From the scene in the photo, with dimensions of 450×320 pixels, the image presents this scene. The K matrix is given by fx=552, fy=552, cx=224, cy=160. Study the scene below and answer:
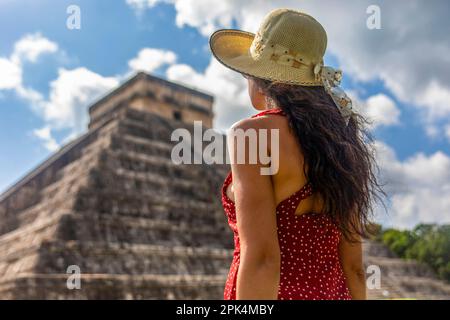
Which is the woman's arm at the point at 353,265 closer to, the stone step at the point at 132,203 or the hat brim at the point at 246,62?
the hat brim at the point at 246,62

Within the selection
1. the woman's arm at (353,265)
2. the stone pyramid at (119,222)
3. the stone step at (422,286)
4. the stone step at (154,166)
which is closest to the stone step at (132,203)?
the stone pyramid at (119,222)

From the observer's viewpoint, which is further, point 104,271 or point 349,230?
point 104,271

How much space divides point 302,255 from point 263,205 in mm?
326

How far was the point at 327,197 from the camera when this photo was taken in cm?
235

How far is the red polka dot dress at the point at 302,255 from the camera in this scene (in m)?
2.22

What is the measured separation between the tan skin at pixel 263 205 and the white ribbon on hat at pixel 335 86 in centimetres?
29

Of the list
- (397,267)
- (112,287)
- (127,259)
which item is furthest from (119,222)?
(397,267)

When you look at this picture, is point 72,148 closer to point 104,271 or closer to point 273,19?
point 104,271

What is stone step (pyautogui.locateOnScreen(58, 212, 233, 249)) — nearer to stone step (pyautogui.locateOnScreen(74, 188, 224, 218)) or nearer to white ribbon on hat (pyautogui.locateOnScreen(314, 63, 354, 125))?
stone step (pyautogui.locateOnScreen(74, 188, 224, 218))

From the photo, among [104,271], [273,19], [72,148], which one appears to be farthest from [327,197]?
[72,148]

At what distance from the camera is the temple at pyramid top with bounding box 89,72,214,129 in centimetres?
2541

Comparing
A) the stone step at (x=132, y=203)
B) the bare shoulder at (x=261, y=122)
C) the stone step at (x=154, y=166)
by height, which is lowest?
the bare shoulder at (x=261, y=122)

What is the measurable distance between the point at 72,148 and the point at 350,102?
20.4 metres
